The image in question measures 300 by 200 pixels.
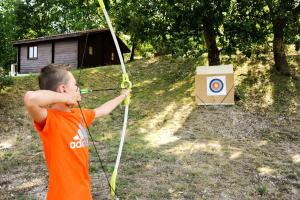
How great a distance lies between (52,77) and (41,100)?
0.85ft

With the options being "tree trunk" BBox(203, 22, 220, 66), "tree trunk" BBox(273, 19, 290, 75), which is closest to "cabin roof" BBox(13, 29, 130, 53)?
"tree trunk" BBox(203, 22, 220, 66)

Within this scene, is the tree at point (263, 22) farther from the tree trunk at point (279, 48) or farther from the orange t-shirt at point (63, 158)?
the orange t-shirt at point (63, 158)

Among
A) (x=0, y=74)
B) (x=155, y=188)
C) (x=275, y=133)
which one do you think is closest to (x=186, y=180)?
(x=155, y=188)

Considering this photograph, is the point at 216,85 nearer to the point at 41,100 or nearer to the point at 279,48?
the point at 279,48

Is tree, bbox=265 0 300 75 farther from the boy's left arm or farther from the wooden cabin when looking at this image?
the wooden cabin

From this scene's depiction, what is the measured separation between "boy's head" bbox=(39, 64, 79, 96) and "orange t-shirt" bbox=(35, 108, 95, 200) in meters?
0.16

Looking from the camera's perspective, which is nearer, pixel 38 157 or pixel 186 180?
pixel 186 180

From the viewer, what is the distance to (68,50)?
2311cm

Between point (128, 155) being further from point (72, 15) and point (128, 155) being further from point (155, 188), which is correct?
point (72, 15)

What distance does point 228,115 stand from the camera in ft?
37.1

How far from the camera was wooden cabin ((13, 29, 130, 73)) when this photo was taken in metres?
22.7

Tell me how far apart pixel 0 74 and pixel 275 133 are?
338 inches

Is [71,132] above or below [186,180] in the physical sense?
above

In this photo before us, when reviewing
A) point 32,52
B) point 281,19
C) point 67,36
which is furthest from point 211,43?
point 32,52
